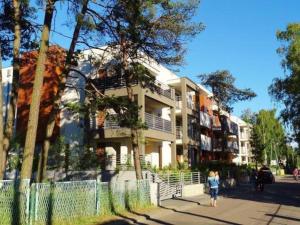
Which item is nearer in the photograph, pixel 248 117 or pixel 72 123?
pixel 72 123

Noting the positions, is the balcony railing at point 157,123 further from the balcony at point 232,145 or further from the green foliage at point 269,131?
the green foliage at point 269,131

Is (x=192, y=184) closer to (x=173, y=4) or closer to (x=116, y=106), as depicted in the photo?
(x=116, y=106)

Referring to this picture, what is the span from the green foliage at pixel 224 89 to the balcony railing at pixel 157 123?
1418cm

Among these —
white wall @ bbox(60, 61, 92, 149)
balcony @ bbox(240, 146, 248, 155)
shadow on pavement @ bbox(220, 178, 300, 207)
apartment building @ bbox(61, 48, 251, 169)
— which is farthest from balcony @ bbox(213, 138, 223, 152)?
balcony @ bbox(240, 146, 248, 155)

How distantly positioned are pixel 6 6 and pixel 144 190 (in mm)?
9466

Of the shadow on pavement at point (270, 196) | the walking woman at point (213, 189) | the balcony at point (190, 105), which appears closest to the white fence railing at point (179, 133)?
the balcony at point (190, 105)

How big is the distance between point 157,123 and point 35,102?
2180 cm

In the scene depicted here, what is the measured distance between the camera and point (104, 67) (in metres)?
24.4

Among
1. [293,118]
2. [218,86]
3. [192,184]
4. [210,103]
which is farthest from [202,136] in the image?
[192,184]

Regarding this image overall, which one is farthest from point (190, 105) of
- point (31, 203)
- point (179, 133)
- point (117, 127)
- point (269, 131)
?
point (269, 131)

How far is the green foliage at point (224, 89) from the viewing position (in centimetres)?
5203

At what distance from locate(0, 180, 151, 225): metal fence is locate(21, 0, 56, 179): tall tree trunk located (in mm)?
1196

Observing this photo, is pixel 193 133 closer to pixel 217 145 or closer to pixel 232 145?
pixel 217 145

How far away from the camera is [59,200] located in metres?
14.5
